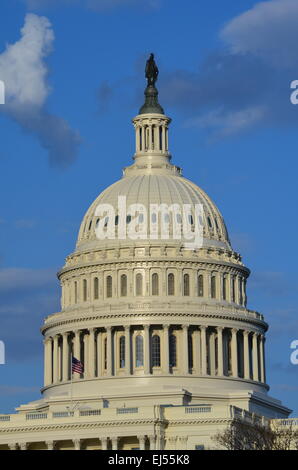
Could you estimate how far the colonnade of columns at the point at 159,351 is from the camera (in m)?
193

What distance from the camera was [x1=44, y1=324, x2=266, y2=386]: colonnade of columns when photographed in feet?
633

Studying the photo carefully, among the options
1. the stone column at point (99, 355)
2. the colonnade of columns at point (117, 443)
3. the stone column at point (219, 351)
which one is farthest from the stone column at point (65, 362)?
the colonnade of columns at point (117, 443)

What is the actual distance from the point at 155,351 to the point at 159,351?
1.55ft

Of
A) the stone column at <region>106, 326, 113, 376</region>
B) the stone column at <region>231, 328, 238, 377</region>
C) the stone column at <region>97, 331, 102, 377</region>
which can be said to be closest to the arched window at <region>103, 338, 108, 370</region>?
the stone column at <region>97, 331, 102, 377</region>

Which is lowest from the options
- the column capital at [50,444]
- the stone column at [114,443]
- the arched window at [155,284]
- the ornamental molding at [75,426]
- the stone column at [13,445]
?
the stone column at [114,443]

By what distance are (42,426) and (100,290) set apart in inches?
1081

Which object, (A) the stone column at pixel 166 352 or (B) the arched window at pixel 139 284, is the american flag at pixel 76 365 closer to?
(A) the stone column at pixel 166 352

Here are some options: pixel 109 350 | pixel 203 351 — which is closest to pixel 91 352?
pixel 109 350

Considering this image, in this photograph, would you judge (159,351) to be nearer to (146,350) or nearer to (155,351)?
(155,351)

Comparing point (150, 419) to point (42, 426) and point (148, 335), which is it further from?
point (148, 335)

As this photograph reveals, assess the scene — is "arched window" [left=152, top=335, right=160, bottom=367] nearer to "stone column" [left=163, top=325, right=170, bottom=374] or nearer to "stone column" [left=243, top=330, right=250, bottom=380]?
"stone column" [left=163, top=325, right=170, bottom=374]

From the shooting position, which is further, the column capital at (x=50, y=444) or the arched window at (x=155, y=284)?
the arched window at (x=155, y=284)
